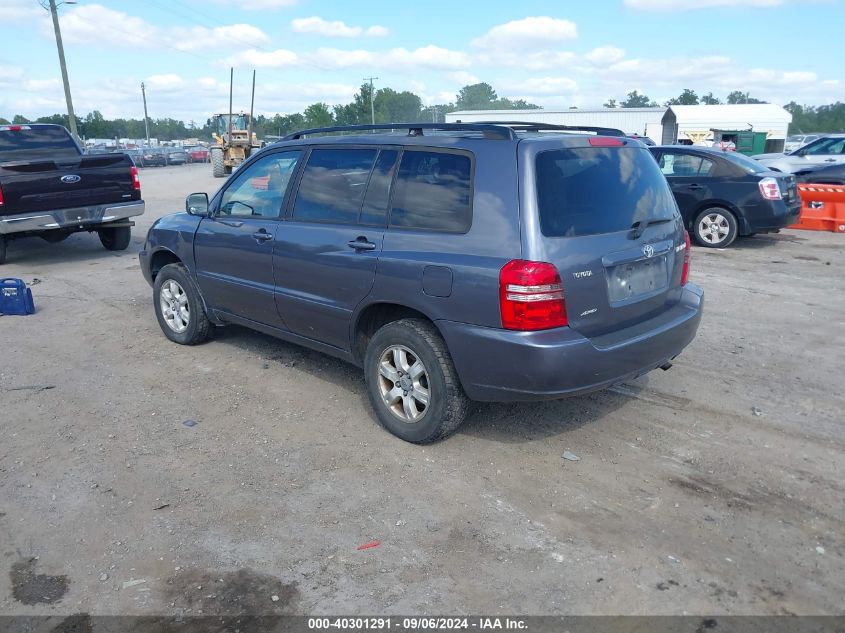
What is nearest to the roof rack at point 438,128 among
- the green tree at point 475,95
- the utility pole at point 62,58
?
the utility pole at point 62,58

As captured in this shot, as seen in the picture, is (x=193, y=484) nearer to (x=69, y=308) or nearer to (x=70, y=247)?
(x=69, y=308)

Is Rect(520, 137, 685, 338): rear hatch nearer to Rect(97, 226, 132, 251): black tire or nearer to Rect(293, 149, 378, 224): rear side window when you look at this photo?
Rect(293, 149, 378, 224): rear side window

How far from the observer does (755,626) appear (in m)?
2.74

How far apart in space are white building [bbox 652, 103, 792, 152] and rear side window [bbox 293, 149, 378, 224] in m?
41.4

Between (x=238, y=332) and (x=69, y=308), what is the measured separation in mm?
2456

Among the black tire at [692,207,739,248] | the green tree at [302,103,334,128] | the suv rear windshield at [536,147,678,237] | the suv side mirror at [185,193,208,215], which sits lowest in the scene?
the green tree at [302,103,334,128]

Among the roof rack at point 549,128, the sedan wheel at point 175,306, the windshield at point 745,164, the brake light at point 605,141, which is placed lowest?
the sedan wheel at point 175,306

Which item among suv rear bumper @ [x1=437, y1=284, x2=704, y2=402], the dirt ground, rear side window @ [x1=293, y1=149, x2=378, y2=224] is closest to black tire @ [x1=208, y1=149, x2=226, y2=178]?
the dirt ground

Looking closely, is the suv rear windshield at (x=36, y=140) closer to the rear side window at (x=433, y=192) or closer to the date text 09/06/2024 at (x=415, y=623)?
the rear side window at (x=433, y=192)

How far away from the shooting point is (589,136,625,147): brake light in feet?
13.4

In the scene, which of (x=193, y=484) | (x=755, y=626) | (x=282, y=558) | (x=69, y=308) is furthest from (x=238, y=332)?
(x=755, y=626)

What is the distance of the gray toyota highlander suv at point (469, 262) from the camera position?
3.68 meters

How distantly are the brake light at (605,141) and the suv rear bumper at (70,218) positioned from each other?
27.7 ft

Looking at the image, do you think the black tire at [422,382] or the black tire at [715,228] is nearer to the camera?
the black tire at [422,382]
